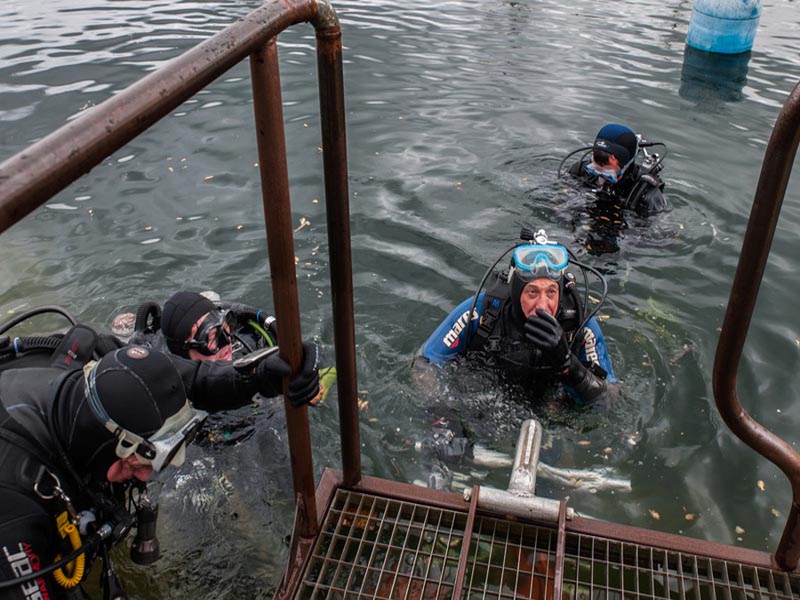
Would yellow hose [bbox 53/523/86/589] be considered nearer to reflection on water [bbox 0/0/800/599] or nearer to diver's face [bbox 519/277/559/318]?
reflection on water [bbox 0/0/800/599]

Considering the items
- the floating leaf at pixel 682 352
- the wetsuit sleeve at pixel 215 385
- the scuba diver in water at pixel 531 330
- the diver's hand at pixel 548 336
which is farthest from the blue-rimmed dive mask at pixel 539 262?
the wetsuit sleeve at pixel 215 385

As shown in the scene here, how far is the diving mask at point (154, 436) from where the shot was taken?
7.51 ft

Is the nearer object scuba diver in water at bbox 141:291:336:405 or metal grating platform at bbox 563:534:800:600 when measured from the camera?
metal grating platform at bbox 563:534:800:600

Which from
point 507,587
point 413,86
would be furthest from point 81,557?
point 413,86

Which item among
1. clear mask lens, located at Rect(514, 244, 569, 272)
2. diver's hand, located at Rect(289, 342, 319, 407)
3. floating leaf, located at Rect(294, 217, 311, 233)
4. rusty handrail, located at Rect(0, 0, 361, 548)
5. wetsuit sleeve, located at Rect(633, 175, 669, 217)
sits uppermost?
rusty handrail, located at Rect(0, 0, 361, 548)

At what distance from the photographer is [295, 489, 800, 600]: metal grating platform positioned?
248 centimetres

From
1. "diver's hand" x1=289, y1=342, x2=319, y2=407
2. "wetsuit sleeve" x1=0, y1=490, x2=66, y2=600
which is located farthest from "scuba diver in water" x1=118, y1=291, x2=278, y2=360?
"diver's hand" x1=289, y1=342, x2=319, y2=407

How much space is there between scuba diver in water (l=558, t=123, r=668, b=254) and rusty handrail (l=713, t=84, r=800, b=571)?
4542 mm

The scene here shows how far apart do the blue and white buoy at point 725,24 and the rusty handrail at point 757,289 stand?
1323 centimetres

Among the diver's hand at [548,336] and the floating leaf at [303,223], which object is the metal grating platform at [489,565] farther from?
the floating leaf at [303,223]

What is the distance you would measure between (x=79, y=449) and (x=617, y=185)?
6.40m

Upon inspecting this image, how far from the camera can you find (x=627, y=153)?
269 inches

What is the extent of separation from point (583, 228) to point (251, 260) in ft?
11.6

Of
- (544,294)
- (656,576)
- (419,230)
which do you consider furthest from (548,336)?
(419,230)
